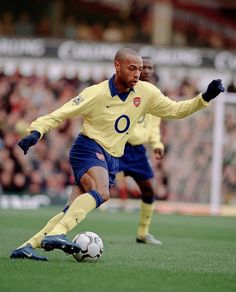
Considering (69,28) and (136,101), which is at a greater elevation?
(69,28)

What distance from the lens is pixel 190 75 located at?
2295 centimetres

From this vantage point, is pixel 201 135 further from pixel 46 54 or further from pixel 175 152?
pixel 46 54

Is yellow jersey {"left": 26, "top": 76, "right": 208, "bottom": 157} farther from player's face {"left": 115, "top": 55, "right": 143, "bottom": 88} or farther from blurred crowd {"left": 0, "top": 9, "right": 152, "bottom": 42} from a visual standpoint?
blurred crowd {"left": 0, "top": 9, "right": 152, "bottom": 42}

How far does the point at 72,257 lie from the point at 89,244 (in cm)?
59

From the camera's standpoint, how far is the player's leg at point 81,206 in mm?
8750

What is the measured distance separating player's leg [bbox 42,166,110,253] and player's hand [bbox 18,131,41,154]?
756mm

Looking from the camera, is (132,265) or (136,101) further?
(136,101)

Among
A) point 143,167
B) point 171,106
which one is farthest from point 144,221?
point 171,106

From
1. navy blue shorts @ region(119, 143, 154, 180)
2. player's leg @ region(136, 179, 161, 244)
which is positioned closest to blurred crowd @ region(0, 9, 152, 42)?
navy blue shorts @ region(119, 143, 154, 180)

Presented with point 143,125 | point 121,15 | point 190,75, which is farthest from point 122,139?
point 121,15

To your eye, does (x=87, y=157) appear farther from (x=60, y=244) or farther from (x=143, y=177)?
(x=143, y=177)

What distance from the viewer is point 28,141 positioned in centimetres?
873

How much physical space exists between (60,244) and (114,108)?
5.31ft

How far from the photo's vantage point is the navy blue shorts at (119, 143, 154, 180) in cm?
1271
